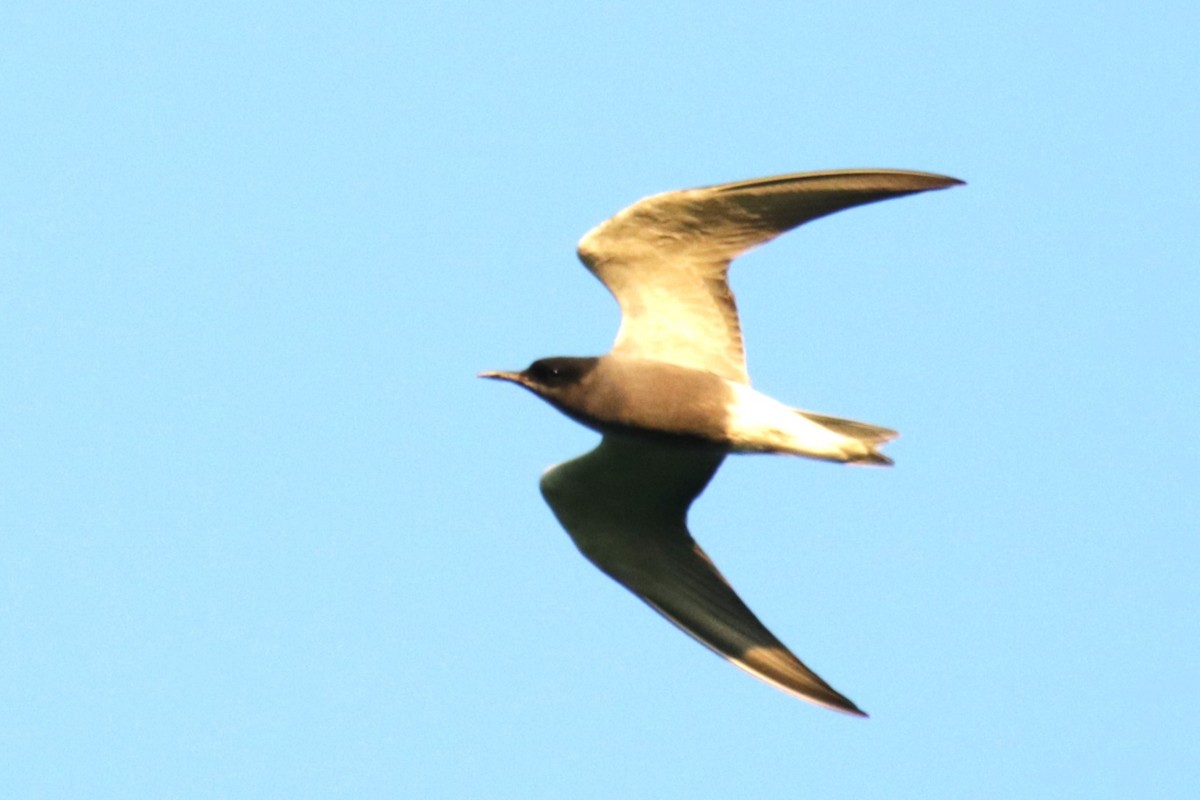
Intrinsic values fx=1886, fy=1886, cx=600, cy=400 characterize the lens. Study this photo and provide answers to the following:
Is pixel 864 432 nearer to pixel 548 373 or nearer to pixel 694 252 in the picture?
pixel 694 252

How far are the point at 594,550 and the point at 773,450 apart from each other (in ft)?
5.80

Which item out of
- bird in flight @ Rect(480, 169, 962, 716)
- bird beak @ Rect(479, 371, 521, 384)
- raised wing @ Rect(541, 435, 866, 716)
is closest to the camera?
bird in flight @ Rect(480, 169, 962, 716)

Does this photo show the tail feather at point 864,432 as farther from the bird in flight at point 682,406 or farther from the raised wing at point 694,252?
the raised wing at point 694,252

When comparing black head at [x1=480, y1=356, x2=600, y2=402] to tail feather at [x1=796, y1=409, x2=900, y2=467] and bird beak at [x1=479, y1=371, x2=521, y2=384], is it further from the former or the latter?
tail feather at [x1=796, y1=409, x2=900, y2=467]

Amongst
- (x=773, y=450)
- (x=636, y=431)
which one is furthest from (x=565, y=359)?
(x=773, y=450)

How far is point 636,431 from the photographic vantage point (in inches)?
471

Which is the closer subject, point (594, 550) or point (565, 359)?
point (565, 359)

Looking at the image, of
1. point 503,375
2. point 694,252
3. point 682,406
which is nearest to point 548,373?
point 503,375

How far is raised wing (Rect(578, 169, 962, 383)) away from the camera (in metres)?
11.9

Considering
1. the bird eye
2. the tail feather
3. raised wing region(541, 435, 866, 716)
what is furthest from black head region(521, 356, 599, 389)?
the tail feather

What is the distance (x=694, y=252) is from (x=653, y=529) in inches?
79.8

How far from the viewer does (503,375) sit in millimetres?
12234

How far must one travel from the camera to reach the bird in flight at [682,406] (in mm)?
11906

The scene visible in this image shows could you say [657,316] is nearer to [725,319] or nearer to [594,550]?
[725,319]
